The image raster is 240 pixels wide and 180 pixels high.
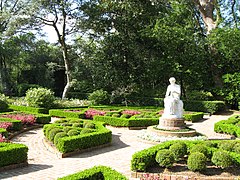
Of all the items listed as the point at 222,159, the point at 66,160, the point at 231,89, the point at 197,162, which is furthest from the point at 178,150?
the point at 231,89

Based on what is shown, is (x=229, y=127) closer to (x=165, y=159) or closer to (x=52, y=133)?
(x=165, y=159)

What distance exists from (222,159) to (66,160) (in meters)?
4.89

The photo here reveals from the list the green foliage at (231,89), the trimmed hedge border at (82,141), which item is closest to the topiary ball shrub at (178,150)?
the trimmed hedge border at (82,141)

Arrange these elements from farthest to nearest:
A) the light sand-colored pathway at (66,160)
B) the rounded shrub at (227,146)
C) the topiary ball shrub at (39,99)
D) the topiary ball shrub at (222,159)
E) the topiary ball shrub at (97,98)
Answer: the topiary ball shrub at (97,98)
the topiary ball shrub at (39,99)
the rounded shrub at (227,146)
the light sand-colored pathway at (66,160)
the topiary ball shrub at (222,159)

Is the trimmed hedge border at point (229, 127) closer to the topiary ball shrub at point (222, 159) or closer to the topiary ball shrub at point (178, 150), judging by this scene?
the topiary ball shrub at point (178, 150)

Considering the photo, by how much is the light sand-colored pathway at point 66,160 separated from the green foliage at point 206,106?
12.1m

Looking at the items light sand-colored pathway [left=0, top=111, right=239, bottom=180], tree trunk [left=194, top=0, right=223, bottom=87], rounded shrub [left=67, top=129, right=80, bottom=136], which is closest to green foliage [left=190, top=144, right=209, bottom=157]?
light sand-colored pathway [left=0, top=111, right=239, bottom=180]

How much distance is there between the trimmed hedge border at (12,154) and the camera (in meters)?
7.87

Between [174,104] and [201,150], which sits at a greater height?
[174,104]

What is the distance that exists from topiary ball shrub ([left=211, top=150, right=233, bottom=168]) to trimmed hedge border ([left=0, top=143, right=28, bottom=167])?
561cm

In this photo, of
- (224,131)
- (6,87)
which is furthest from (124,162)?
(6,87)

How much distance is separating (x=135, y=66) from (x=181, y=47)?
16.9 ft

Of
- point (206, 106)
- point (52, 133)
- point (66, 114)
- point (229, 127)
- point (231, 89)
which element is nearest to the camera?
point (52, 133)

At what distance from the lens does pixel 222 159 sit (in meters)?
7.20
